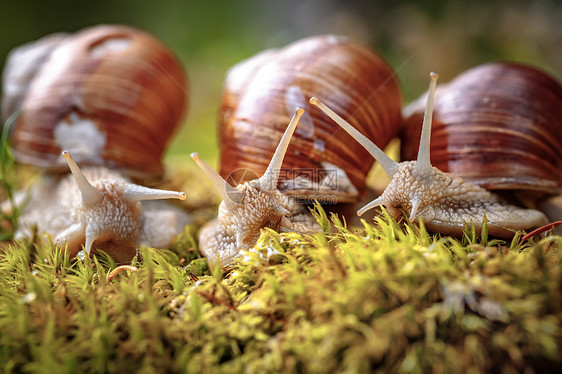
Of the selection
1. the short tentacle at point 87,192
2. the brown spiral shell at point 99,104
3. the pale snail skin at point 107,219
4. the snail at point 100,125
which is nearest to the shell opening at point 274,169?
the pale snail skin at point 107,219

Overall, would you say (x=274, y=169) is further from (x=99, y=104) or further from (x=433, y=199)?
(x=99, y=104)

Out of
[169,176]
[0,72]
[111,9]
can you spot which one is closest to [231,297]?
[169,176]

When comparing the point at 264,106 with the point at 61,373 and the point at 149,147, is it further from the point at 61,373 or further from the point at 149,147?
the point at 61,373

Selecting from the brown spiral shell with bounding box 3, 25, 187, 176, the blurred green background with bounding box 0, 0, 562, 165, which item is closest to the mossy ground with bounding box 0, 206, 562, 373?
the brown spiral shell with bounding box 3, 25, 187, 176

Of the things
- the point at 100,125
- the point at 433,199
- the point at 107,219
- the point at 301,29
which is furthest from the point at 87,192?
the point at 301,29

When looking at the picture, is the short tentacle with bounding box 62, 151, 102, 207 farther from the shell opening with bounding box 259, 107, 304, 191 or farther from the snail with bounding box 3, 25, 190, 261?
the shell opening with bounding box 259, 107, 304, 191

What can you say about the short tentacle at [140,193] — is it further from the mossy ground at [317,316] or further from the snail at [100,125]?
the mossy ground at [317,316]

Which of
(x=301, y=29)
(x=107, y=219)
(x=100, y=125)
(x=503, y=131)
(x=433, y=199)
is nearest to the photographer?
(x=433, y=199)
